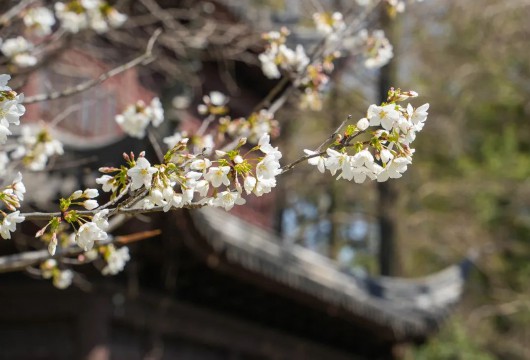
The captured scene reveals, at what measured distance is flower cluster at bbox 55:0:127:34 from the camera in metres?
5.38

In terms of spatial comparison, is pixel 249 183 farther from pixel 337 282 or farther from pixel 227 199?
pixel 337 282

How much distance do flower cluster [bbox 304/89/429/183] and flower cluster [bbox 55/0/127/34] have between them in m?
2.89

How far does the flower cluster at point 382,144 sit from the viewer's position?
2787 millimetres

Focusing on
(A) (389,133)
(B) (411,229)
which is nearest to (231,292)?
(A) (389,133)

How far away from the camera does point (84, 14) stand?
5.61m

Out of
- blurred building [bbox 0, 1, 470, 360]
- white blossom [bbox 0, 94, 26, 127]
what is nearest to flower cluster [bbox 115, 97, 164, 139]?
blurred building [bbox 0, 1, 470, 360]

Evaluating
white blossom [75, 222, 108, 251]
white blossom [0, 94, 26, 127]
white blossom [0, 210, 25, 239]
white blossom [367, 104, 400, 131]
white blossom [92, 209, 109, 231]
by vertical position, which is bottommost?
white blossom [75, 222, 108, 251]

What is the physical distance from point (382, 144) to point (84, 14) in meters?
3.24

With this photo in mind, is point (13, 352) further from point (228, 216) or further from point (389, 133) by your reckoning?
point (389, 133)

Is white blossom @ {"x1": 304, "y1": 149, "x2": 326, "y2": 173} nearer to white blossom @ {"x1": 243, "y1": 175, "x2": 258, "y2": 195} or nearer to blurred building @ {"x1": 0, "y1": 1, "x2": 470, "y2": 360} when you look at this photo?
white blossom @ {"x1": 243, "y1": 175, "x2": 258, "y2": 195}

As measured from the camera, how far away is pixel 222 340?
358 inches

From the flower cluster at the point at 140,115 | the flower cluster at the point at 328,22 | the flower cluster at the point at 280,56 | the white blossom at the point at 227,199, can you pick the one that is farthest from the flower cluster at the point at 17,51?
the white blossom at the point at 227,199

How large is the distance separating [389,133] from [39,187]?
4072mm

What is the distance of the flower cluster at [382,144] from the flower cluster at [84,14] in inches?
114
